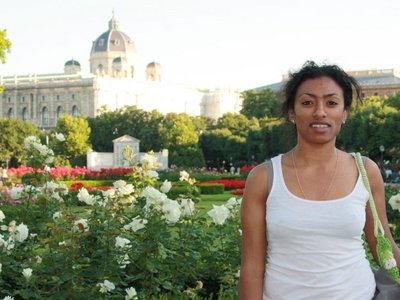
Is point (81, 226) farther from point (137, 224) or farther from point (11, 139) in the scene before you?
point (11, 139)

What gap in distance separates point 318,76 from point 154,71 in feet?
346

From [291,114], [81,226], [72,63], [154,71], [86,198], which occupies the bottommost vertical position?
[81,226]

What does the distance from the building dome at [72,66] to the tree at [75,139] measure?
42.8 m

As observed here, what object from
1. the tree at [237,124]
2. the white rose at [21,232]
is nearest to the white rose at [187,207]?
the white rose at [21,232]

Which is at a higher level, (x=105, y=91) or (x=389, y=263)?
(x=105, y=91)

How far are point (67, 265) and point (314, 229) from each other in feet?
7.44

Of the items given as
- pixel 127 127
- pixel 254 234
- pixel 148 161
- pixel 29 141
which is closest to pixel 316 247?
pixel 254 234

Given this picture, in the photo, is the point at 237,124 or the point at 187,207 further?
the point at 237,124

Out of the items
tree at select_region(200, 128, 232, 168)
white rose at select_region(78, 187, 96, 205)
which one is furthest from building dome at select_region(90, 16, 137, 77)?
white rose at select_region(78, 187, 96, 205)

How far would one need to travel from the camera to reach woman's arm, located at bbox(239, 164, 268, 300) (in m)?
2.58

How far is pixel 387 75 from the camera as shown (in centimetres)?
9000

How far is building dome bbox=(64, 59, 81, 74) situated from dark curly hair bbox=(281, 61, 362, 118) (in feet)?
330

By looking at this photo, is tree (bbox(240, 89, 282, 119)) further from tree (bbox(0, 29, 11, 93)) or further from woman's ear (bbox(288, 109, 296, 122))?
woman's ear (bbox(288, 109, 296, 122))

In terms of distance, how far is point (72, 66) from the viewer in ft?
337
